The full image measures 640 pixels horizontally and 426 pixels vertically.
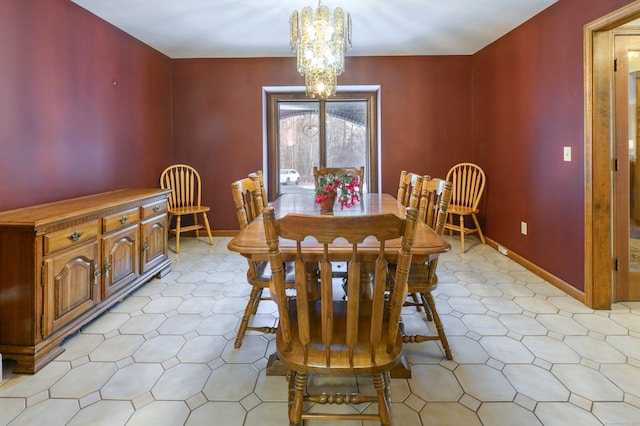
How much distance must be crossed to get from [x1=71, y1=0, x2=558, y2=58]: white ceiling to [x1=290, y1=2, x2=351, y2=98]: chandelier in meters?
0.51

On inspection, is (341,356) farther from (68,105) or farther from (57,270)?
(68,105)

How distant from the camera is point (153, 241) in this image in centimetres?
310

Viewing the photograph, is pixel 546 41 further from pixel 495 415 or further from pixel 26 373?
pixel 26 373

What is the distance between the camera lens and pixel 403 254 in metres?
1.12

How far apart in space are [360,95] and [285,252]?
3.94 metres

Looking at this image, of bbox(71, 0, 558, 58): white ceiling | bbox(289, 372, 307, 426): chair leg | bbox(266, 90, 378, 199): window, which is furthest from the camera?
bbox(266, 90, 378, 199): window

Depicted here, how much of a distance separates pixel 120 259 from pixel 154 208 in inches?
24.9

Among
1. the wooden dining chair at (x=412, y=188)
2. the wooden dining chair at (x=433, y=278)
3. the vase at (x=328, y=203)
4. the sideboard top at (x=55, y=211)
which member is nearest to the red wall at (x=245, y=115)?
the sideboard top at (x=55, y=211)

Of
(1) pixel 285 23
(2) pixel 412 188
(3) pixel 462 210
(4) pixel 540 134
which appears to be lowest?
(3) pixel 462 210

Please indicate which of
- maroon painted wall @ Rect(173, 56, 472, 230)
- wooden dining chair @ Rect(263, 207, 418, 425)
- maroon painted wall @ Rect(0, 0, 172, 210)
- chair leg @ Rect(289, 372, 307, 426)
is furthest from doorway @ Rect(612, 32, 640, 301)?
maroon painted wall @ Rect(0, 0, 172, 210)

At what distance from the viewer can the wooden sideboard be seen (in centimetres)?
182

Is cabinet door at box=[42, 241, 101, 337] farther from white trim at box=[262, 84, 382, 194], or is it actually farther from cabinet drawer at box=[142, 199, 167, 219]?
white trim at box=[262, 84, 382, 194]

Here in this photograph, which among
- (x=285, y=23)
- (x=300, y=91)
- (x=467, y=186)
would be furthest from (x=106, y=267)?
(x=467, y=186)

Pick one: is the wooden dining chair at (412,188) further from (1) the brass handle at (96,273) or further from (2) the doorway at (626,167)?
(1) the brass handle at (96,273)
